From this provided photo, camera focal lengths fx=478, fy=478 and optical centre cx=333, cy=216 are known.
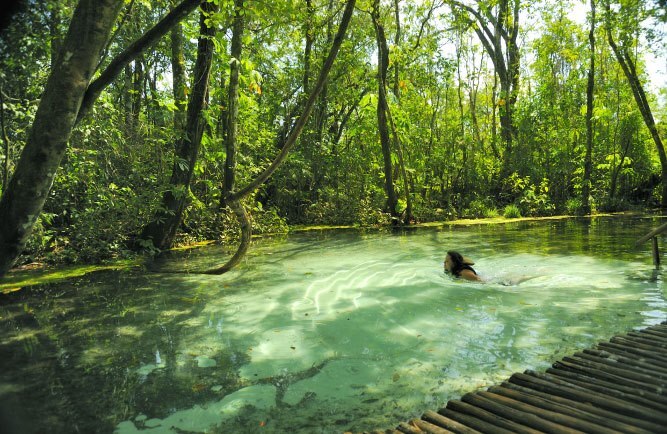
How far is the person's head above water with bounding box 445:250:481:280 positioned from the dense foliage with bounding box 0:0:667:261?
15.0 feet

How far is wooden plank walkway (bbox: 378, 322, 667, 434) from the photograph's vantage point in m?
2.54

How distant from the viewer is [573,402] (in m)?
2.79

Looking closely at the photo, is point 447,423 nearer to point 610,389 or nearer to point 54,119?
point 610,389

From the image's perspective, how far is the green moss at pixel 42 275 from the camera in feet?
23.2

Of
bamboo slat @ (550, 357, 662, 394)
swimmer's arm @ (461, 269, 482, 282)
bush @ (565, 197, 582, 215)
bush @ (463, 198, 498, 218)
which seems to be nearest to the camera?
bamboo slat @ (550, 357, 662, 394)

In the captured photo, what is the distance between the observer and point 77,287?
7.27m

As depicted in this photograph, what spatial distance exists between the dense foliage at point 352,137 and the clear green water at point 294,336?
6.18ft

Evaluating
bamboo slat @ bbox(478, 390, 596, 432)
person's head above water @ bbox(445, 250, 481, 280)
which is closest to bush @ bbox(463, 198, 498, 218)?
person's head above water @ bbox(445, 250, 481, 280)

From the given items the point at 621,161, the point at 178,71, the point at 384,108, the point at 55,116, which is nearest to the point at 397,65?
the point at 384,108

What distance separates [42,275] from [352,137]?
36.3 feet

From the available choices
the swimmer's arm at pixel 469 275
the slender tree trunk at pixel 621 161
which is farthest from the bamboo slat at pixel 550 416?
the slender tree trunk at pixel 621 161

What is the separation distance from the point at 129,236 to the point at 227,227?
103 inches

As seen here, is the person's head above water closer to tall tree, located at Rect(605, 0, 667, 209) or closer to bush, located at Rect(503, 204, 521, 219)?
bush, located at Rect(503, 204, 521, 219)

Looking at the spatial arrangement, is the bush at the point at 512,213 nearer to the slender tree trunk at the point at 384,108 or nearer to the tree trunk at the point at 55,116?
the slender tree trunk at the point at 384,108
